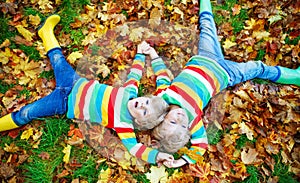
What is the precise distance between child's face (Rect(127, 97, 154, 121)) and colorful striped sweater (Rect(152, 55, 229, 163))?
34 cm

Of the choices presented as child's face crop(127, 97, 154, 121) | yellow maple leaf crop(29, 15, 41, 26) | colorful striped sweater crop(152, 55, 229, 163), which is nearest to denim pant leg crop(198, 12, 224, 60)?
colorful striped sweater crop(152, 55, 229, 163)

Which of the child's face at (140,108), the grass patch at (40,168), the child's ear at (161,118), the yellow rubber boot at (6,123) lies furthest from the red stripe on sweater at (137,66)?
the yellow rubber boot at (6,123)

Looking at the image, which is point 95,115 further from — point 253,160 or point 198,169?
point 253,160

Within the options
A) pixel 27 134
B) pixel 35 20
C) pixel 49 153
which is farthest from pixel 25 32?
pixel 49 153

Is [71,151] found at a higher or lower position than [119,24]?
lower

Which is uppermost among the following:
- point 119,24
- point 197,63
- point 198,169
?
point 119,24

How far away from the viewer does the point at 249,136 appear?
3.69 metres

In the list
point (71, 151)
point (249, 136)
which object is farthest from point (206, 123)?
point (71, 151)

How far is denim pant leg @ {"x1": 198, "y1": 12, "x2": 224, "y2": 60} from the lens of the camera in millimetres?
3809

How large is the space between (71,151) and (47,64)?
113 cm

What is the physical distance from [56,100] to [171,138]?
137cm

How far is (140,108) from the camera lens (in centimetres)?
315

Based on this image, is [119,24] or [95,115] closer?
[95,115]

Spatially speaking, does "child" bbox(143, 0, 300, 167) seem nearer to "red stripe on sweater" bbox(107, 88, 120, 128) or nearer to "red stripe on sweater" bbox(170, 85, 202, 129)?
"red stripe on sweater" bbox(170, 85, 202, 129)
